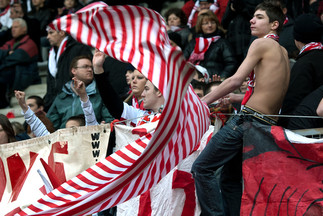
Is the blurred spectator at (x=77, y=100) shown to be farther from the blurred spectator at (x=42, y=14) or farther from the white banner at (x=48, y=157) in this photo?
the blurred spectator at (x=42, y=14)


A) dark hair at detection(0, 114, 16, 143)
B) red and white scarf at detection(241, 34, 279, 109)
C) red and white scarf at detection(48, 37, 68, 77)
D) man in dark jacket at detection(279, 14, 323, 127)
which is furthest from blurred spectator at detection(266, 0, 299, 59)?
red and white scarf at detection(48, 37, 68, 77)

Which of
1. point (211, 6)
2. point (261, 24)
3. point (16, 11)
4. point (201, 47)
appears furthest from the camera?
point (16, 11)

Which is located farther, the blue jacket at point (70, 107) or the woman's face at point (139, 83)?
the blue jacket at point (70, 107)

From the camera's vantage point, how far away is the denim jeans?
5.61 metres

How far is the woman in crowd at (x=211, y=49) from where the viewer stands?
372 inches

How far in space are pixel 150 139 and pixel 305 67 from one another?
180 cm

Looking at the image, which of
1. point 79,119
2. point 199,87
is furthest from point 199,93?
point 79,119

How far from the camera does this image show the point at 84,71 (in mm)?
8586

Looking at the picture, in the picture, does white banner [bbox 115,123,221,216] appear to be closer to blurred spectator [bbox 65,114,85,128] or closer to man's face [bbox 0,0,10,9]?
blurred spectator [bbox 65,114,85,128]

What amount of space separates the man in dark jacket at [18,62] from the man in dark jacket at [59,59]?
122cm

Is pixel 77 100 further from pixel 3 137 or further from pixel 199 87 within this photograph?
pixel 199 87

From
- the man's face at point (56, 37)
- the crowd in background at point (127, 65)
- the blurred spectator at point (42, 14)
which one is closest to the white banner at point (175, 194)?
the crowd in background at point (127, 65)

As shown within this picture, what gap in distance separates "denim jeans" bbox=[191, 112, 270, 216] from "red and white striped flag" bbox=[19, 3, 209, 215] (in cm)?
21

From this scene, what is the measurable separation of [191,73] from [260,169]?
135 centimetres
